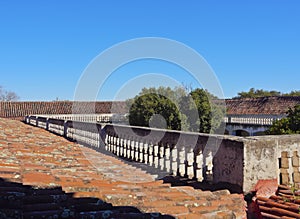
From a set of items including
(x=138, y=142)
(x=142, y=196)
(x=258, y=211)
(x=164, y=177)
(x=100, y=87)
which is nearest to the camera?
(x=142, y=196)

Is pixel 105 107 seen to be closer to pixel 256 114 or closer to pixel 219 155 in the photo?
pixel 256 114

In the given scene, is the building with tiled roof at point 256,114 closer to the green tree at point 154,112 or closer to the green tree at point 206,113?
the green tree at point 206,113

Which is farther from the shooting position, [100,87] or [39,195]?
[100,87]

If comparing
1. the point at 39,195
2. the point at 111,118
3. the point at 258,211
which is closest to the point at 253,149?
the point at 258,211

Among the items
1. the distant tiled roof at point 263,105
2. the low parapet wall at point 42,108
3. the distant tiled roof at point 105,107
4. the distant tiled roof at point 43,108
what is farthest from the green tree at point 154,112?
the distant tiled roof at point 263,105

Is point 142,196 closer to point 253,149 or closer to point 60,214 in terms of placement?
point 60,214

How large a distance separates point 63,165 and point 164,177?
1555 millimetres

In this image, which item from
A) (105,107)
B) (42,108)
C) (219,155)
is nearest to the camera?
(219,155)

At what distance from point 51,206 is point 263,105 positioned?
30.3 metres

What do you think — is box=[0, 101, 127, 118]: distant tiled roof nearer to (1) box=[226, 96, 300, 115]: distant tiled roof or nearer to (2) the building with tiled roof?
(2) the building with tiled roof

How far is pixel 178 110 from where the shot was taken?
23.8 m

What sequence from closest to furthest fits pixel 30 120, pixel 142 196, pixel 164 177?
pixel 142 196, pixel 164 177, pixel 30 120

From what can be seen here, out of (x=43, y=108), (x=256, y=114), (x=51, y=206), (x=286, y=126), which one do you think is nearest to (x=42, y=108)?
(x=43, y=108)

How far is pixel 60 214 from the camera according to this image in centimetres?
207
